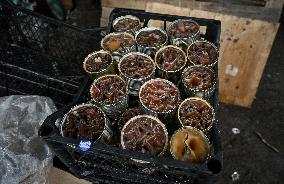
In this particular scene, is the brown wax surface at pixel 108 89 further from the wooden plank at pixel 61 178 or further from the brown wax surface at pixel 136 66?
the wooden plank at pixel 61 178

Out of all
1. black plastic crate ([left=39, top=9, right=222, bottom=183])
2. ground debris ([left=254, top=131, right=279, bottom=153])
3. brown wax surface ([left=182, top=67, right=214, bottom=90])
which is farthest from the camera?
ground debris ([left=254, top=131, right=279, bottom=153])

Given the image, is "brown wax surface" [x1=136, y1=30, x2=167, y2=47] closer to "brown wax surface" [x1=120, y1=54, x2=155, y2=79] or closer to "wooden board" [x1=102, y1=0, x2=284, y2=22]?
"brown wax surface" [x1=120, y1=54, x2=155, y2=79]

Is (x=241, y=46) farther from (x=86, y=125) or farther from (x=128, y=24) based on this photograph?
(x=86, y=125)

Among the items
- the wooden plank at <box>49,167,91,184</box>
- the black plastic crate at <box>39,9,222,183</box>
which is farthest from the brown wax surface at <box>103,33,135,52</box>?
the wooden plank at <box>49,167,91,184</box>

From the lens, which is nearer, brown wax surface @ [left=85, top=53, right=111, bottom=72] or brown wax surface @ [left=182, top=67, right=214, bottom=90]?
brown wax surface @ [left=182, top=67, right=214, bottom=90]

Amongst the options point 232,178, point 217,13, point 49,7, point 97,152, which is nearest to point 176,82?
point 97,152

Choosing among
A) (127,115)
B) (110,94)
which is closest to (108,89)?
(110,94)

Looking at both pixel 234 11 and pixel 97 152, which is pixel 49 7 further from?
pixel 97 152
